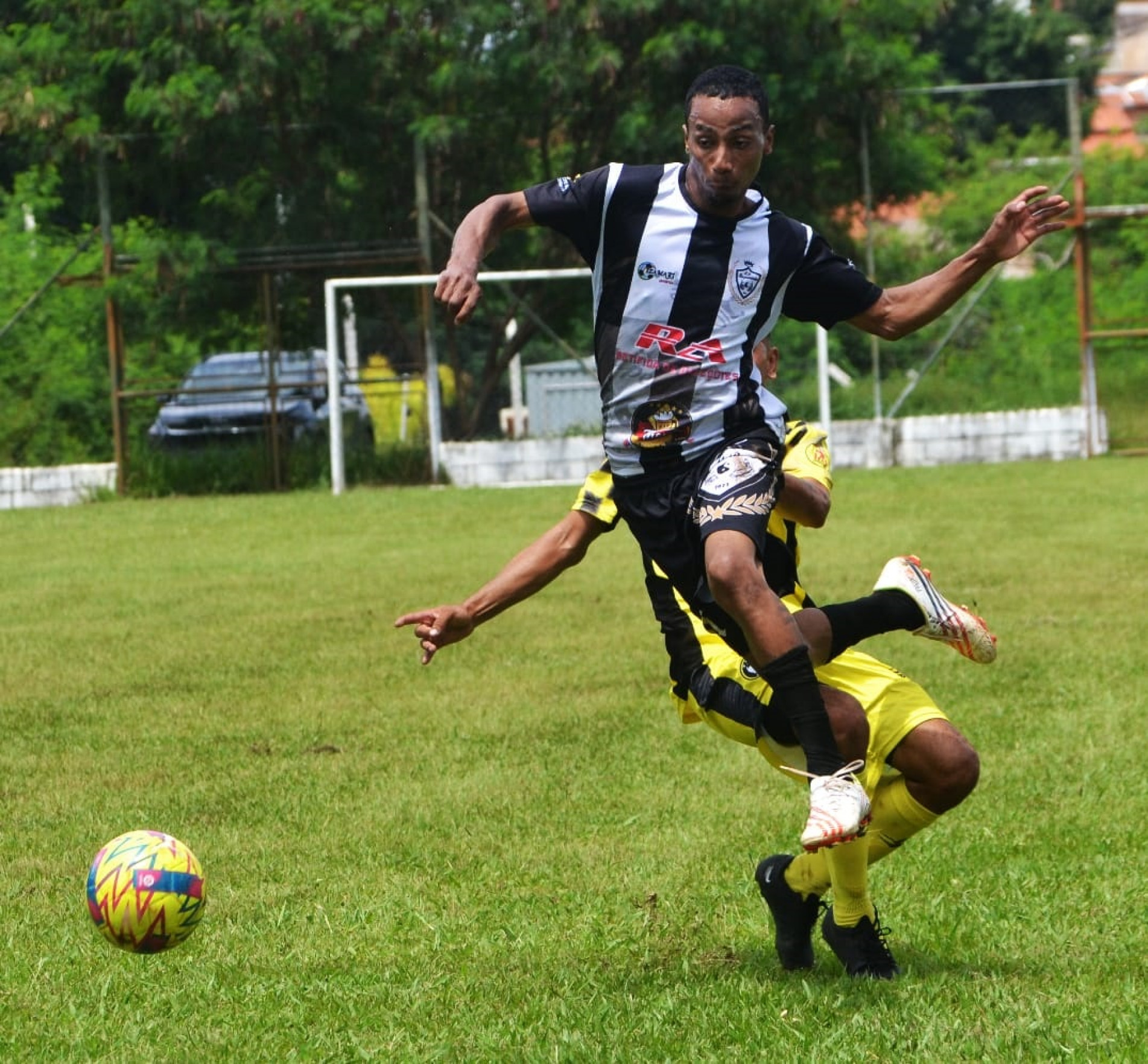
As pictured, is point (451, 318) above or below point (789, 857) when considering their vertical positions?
above

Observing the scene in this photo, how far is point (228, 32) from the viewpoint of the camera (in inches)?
1013

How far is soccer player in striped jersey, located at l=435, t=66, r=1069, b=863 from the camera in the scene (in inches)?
193

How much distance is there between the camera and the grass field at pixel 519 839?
4.63m

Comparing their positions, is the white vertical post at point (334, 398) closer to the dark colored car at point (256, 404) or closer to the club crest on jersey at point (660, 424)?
the dark colored car at point (256, 404)

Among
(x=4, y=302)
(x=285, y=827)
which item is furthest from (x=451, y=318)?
(x=4, y=302)

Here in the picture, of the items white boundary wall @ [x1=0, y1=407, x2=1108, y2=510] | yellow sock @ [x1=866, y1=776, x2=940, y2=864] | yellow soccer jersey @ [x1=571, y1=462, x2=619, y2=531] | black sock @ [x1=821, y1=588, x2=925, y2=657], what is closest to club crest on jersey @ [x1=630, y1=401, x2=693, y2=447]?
yellow soccer jersey @ [x1=571, y1=462, x2=619, y2=531]

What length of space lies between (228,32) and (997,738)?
66.7ft

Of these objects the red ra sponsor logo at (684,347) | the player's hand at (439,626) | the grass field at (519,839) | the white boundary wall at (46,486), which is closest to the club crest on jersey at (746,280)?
the red ra sponsor logo at (684,347)

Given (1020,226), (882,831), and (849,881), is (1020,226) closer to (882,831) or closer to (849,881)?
(882,831)

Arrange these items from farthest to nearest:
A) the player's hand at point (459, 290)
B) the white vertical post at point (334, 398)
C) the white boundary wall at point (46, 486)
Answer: the white boundary wall at point (46, 486)
the white vertical post at point (334, 398)
the player's hand at point (459, 290)

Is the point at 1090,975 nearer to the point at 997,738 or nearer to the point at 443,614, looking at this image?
the point at 443,614

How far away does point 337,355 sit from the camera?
24.2m

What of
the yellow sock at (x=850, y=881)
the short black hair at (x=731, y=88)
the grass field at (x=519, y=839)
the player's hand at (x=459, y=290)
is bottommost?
the grass field at (x=519, y=839)

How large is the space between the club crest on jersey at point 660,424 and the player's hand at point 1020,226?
38.7 inches
